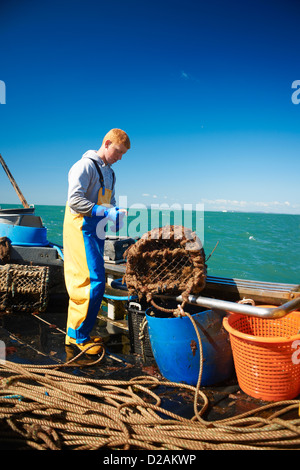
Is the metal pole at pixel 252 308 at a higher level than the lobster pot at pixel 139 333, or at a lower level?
higher

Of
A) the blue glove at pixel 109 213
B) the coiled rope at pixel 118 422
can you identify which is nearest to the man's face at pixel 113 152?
the blue glove at pixel 109 213

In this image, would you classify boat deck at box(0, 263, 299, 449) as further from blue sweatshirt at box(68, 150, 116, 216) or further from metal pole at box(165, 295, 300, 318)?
blue sweatshirt at box(68, 150, 116, 216)

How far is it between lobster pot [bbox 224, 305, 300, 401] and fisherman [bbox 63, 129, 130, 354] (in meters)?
1.36

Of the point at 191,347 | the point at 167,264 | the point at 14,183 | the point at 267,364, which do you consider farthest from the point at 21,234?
the point at 267,364

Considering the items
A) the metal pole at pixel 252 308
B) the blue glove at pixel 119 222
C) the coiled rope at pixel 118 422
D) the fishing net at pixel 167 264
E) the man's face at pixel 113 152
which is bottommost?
the coiled rope at pixel 118 422

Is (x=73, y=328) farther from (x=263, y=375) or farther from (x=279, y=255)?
(x=279, y=255)

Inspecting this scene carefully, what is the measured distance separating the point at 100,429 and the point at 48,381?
0.73 metres

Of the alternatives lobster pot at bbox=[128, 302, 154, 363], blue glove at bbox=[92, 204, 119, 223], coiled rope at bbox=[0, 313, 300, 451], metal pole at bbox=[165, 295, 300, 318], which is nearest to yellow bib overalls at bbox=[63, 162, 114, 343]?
blue glove at bbox=[92, 204, 119, 223]

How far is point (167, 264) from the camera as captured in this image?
2.75m

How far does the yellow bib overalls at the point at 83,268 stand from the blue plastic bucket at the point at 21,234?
221cm

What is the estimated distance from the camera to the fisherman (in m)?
3.08

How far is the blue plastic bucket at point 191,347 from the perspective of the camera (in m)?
2.54

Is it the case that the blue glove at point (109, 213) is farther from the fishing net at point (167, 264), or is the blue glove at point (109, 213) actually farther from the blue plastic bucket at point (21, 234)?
the blue plastic bucket at point (21, 234)

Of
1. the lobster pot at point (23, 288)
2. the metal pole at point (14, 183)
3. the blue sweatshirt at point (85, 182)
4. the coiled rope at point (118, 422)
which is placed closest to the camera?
the coiled rope at point (118, 422)
